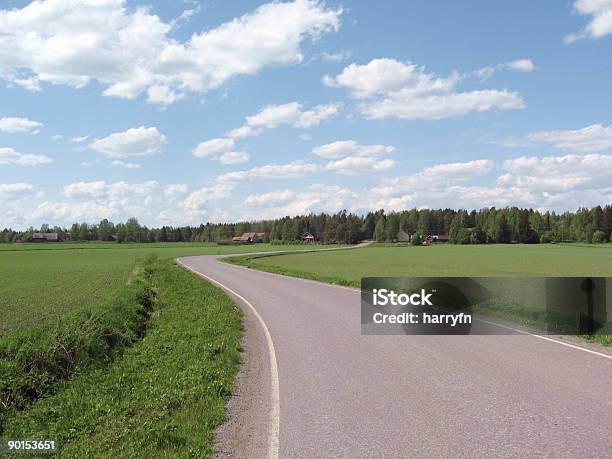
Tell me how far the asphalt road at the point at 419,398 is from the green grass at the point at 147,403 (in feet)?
1.51

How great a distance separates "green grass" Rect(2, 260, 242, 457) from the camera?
621cm

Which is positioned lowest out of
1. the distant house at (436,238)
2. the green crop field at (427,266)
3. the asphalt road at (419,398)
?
the green crop field at (427,266)

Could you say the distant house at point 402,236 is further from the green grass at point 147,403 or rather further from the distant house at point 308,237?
the green grass at point 147,403

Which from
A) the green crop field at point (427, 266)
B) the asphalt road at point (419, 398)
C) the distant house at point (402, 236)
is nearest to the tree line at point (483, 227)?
the distant house at point (402, 236)

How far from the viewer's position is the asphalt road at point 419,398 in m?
5.75

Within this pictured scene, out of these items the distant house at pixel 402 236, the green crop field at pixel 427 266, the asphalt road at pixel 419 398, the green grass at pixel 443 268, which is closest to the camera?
the asphalt road at pixel 419 398

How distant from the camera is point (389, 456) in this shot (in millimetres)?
5426

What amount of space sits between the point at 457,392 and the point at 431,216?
19493cm

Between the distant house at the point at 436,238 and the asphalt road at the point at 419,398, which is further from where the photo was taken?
the distant house at the point at 436,238

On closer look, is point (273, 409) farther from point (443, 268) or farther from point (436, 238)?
point (436, 238)

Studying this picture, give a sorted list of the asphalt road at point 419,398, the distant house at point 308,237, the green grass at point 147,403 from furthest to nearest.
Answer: the distant house at point 308,237 < the green grass at point 147,403 < the asphalt road at point 419,398

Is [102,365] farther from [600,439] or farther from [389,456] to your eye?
[600,439]

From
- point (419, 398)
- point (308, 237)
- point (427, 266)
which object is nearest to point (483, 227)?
point (308, 237)

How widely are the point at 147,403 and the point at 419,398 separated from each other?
4.16 metres
